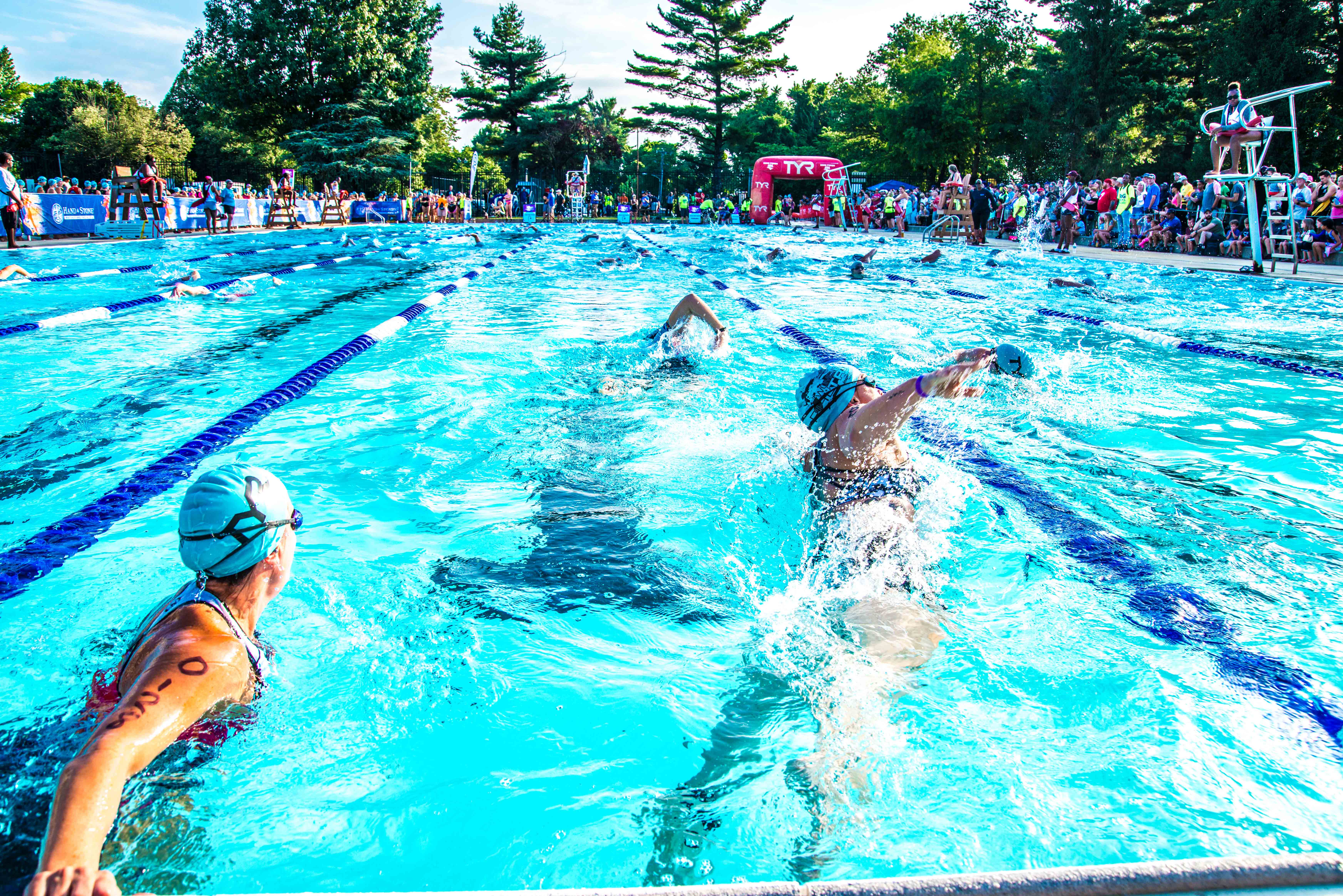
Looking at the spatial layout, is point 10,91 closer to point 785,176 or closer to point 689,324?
point 785,176

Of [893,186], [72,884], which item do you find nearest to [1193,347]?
[72,884]

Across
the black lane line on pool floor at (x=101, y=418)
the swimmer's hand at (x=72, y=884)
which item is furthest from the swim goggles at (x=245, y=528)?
the black lane line on pool floor at (x=101, y=418)

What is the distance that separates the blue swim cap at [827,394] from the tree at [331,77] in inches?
1376

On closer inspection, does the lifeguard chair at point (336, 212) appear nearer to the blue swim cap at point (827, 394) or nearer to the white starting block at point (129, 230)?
the white starting block at point (129, 230)

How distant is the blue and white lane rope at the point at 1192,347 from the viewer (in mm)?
6543

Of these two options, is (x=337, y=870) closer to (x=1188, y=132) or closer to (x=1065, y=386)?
(x=1065, y=386)

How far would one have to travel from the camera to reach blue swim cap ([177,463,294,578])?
1.76 m

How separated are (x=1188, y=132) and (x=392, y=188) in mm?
34656

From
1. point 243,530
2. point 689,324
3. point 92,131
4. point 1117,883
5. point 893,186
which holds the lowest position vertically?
point 1117,883

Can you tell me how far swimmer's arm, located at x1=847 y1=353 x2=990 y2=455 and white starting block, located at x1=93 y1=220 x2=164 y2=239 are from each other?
828 inches

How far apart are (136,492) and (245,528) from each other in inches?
107

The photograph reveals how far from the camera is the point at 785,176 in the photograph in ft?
121

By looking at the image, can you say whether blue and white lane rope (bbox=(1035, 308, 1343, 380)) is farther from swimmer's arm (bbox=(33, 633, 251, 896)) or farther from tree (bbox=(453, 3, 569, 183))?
tree (bbox=(453, 3, 569, 183))

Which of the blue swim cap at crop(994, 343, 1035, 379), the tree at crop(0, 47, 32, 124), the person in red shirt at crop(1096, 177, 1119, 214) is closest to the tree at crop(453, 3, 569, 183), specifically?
the tree at crop(0, 47, 32, 124)
